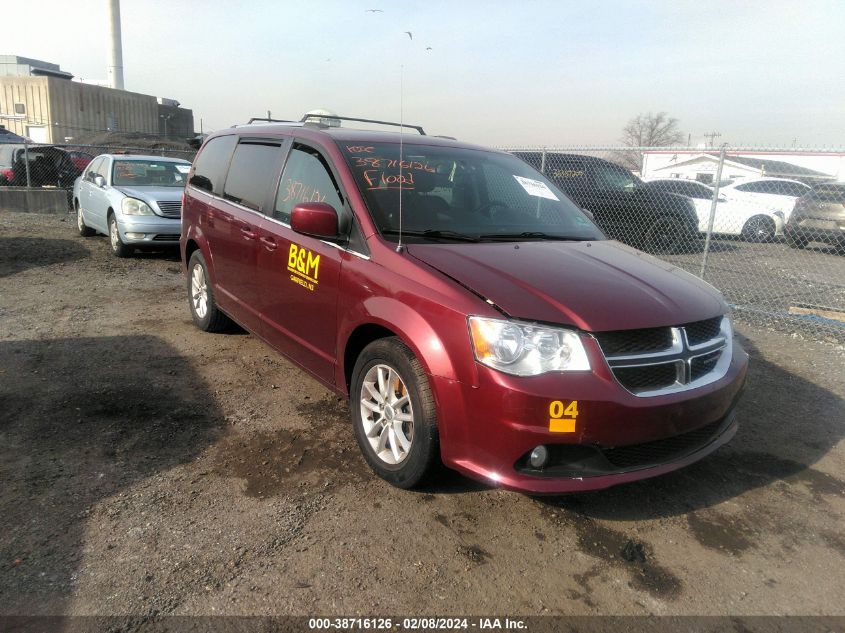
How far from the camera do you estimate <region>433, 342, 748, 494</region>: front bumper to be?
262 cm

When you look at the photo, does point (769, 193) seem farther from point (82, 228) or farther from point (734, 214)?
point (82, 228)

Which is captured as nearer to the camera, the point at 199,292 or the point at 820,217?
the point at 199,292

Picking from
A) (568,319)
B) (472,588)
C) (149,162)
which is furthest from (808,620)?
(149,162)

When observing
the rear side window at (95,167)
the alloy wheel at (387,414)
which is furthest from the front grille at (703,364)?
the rear side window at (95,167)

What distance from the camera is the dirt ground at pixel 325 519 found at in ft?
8.19

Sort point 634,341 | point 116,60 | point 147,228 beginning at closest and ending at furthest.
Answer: point 634,341, point 147,228, point 116,60

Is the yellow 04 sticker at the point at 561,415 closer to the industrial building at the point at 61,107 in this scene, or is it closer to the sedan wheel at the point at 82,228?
the sedan wheel at the point at 82,228

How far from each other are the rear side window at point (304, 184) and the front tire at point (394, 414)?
989 mm

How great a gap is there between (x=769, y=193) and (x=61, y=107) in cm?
5039

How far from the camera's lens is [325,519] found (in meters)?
2.96

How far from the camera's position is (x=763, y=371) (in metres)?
5.45

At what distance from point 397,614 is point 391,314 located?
1.34 metres

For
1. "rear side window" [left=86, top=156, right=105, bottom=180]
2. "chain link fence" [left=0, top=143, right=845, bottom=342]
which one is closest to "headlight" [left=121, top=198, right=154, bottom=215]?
"rear side window" [left=86, top=156, right=105, bottom=180]

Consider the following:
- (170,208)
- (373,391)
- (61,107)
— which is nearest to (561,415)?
(373,391)
